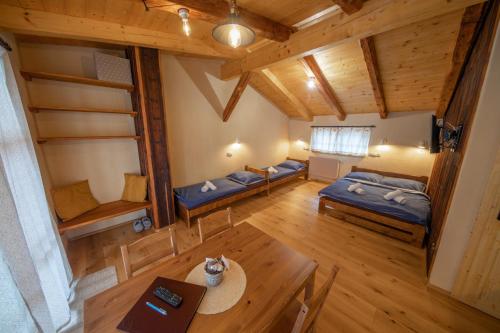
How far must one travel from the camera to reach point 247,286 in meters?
1.09

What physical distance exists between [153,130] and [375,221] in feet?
12.2

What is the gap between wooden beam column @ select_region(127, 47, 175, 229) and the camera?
2512 mm

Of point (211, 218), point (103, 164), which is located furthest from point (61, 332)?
point (103, 164)

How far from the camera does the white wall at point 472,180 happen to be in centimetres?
148

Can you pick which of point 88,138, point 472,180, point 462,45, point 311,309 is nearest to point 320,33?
point 462,45

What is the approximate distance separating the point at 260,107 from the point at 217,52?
2.18 metres

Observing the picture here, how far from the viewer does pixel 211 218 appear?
1.67 metres

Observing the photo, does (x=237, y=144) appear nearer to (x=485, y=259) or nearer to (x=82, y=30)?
(x=82, y=30)

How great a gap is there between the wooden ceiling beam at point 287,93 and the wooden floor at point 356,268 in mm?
2757

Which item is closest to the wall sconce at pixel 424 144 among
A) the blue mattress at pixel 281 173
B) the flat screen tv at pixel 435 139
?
the flat screen tv at pixel 435 139

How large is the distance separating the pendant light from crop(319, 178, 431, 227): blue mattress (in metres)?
2.86

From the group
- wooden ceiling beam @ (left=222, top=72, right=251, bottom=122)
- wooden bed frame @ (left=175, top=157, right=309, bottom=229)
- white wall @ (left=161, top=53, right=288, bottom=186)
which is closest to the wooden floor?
wooden bed frame @ (left=175, top=157, right=309, bottom=229)

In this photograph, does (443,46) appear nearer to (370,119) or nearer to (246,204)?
(370,119)

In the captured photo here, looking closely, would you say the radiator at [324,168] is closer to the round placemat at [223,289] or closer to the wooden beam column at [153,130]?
the wooden beam column at [153,130]
